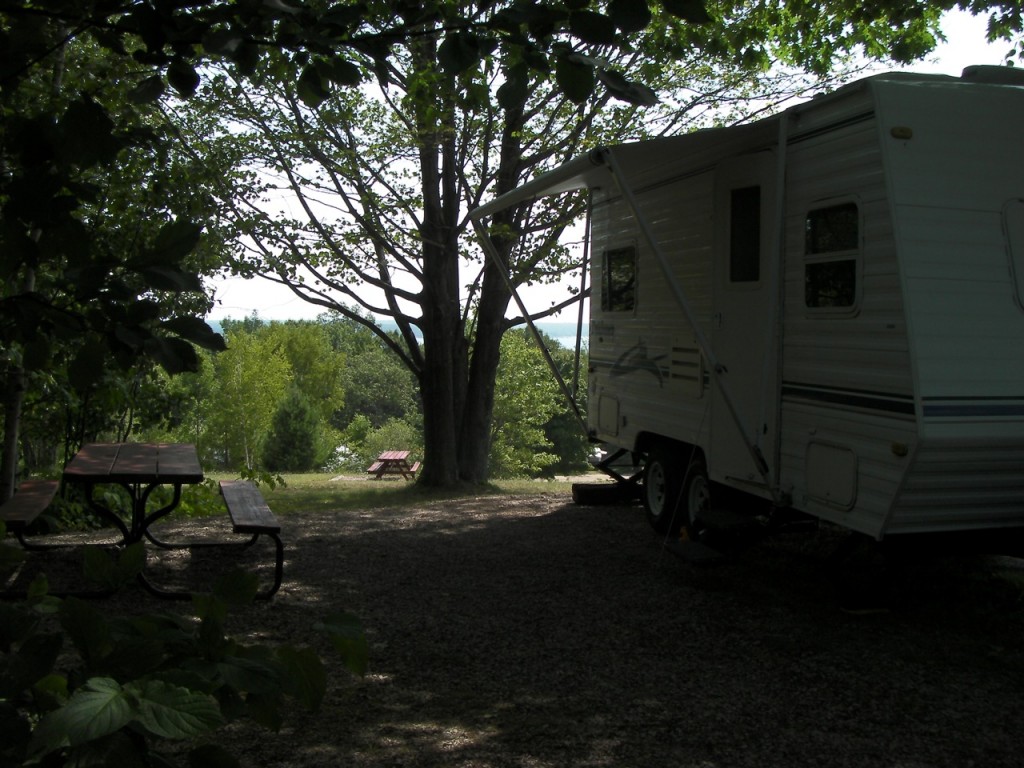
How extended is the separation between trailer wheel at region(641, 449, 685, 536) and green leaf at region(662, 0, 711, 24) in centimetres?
586

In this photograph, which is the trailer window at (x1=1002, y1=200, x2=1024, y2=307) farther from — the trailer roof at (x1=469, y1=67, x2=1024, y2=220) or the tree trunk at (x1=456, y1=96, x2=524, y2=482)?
the tree trunk at (x1=456, y1=96, x2=524, y2=482)

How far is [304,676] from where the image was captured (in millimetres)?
1581

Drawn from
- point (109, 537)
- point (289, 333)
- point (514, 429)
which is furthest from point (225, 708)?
point (289, 333)

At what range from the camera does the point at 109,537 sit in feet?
24.6

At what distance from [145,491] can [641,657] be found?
308 cm

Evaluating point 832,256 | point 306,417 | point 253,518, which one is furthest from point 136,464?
point 306,417

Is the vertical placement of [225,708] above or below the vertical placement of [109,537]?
above

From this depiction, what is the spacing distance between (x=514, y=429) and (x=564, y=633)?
45756 millimetres

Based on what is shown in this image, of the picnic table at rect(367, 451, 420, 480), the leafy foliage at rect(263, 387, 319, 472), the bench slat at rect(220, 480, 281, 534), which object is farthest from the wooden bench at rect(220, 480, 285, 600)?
the leafy foliage at rect(263, 387, 319, 472)

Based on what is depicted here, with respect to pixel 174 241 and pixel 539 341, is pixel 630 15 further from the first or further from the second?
pixel 539 341

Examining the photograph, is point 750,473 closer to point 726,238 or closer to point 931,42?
point 726,238

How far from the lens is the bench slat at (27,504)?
5.34 meters

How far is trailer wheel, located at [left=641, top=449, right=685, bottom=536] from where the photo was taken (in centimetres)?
778

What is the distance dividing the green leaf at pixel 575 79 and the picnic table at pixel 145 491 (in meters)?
3.65
